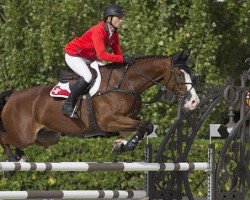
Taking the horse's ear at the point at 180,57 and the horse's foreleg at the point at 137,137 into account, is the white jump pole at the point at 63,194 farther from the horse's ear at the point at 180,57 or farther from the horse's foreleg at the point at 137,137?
the horse's ear at the point at 180,57

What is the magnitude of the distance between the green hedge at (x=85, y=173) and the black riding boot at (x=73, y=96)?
5.70 m

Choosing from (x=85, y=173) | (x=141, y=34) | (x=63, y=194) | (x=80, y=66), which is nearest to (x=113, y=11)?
(x=80, y=66)

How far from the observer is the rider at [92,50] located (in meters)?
10.4

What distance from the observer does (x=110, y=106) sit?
10.5 metres

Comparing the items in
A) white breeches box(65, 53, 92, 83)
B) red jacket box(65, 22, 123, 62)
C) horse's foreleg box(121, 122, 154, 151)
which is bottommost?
horse's foreleg box(121, 122, 154, 151)

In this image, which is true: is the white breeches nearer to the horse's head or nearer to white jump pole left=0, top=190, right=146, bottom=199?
the horse's head

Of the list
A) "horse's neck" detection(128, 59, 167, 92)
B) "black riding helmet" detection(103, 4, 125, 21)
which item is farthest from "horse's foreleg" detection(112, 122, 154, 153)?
"black riding helmet" detection(103, 4, 125, 21)

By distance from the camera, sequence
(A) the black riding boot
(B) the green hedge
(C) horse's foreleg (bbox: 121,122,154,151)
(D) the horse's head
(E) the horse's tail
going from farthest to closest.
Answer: (B) the green hedge, (E) the horse's tail, (A) the black riding boot, (D) the horse's head, (C) horse's foreleg (bbox: 121,122,154,151)

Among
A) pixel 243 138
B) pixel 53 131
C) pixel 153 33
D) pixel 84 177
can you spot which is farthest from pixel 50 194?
pixel 153 33

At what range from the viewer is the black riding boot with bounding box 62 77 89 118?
35.0ft

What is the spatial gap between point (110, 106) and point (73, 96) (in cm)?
48

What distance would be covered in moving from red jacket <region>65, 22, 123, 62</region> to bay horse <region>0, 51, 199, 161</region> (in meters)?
0.25

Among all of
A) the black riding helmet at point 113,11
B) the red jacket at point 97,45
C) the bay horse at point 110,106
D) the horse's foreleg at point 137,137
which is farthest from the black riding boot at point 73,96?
the horse's foreleg at point 137,137

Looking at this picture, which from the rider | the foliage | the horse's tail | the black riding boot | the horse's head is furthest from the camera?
the foliage
